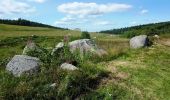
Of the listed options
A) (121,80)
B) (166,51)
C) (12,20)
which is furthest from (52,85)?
(12,20)

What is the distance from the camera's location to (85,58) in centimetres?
1673

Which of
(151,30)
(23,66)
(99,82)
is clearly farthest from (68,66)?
(151,30)

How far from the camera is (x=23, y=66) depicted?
14133 mm

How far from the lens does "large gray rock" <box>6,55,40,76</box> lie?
45.9 feet

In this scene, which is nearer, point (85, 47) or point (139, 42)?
point (85, 47)

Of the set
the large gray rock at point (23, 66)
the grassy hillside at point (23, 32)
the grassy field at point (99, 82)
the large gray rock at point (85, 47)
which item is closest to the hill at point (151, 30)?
the grassy hillside at point (23, 32)

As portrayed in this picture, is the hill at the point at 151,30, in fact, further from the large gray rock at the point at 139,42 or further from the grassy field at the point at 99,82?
the grassy field at the point at 99,82

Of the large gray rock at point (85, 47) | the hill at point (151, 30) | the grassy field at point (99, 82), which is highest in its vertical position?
the large gray rock at point (85, 47)

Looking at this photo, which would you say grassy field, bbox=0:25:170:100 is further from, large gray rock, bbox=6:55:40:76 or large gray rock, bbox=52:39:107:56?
large gray rock, bbox=52:39:107:56

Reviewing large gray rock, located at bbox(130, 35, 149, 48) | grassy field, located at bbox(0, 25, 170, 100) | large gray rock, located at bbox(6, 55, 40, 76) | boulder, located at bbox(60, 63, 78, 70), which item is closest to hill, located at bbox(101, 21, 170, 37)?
large gray rock, located at bbox(130, 35, 149, 48)

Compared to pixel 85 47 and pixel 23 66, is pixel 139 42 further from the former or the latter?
pixel 23 66

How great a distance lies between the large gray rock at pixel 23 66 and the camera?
45.9 feet

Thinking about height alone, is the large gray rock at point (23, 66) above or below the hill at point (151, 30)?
above

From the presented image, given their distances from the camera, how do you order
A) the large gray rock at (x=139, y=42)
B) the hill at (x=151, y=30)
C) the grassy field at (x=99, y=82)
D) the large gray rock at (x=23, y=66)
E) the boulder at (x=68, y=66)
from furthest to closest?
the hill at (x=151, y=30) < the large gray rock at (x=139, y=42) < the boulder at (x=68, y=66) < the large gray rock at (x=23, y=66) < the grassy field at (x=99, y=82)
